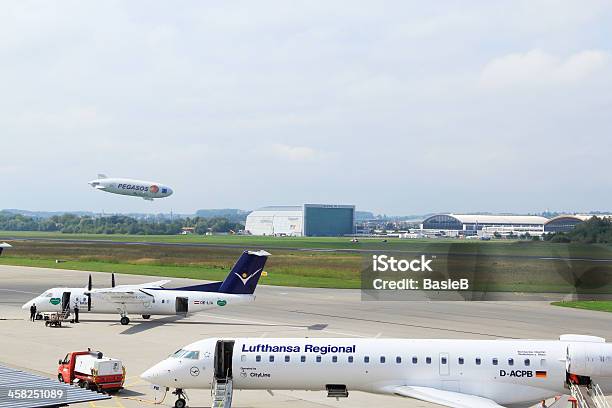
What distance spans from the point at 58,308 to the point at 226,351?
98.6ft

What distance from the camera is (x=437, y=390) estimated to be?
2758 centimetres

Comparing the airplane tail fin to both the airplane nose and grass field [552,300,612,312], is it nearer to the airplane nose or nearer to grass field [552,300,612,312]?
the airplane nose

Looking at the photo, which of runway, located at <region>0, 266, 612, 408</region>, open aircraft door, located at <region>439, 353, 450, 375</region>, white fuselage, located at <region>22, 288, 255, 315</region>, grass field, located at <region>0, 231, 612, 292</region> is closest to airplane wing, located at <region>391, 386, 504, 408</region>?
open aircraft door, located at <region>439, 353, 450, 375</region>

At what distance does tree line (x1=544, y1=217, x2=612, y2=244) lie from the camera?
10069 cm

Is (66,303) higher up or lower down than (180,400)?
higher up

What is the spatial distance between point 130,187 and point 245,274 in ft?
376

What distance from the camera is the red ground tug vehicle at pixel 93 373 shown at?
3191cm

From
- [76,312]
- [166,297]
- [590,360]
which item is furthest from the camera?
[76,312]

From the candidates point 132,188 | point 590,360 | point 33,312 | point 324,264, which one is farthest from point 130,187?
point 590,360

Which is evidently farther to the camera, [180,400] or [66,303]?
[66,303]

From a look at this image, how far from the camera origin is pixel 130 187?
16125 cm

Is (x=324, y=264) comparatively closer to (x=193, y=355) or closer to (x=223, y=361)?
(x=193, y=355)

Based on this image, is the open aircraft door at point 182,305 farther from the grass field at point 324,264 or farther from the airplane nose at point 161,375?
the grass field at point 324,264

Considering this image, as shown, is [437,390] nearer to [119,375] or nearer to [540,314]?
[119,375]
